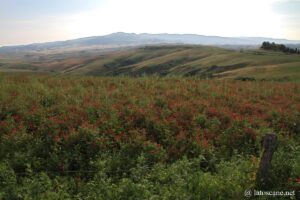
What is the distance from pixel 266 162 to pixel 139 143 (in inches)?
204

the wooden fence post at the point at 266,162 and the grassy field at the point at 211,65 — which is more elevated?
the wooden fence post at the point at 266,162

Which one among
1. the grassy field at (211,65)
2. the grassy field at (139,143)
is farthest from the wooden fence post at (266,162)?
the grassy field at (211,65)

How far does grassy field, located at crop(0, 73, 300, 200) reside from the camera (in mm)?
9320

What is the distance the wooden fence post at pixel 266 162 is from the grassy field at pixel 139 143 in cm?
17

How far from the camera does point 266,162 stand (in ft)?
29.9

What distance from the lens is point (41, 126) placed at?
46.4ft

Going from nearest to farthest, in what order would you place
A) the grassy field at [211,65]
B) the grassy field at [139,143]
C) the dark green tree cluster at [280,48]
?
the grassy field at [139,143], the grassy field at [211,65], the dark green tree cluster at [280,48]

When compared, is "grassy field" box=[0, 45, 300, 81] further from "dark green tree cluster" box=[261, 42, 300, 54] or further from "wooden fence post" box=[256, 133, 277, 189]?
"wooden fence post" box=[256, 133, 277, 189]

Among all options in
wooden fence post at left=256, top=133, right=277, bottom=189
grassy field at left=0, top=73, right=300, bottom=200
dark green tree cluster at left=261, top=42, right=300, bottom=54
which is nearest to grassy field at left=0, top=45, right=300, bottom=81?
dark green tree cluster at left=261, top=42, right=300, bottom=54

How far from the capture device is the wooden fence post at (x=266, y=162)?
29.6 ft

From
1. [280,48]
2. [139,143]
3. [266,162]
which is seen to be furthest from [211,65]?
[266,162]

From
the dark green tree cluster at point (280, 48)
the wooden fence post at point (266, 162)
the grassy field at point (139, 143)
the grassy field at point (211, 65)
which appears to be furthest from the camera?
the dark green tree cluster at point (280, 48)

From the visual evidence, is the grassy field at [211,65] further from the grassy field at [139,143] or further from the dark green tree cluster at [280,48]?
Result: the grassy field at [139,143]

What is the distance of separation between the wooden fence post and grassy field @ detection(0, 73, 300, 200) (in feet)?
0.57
